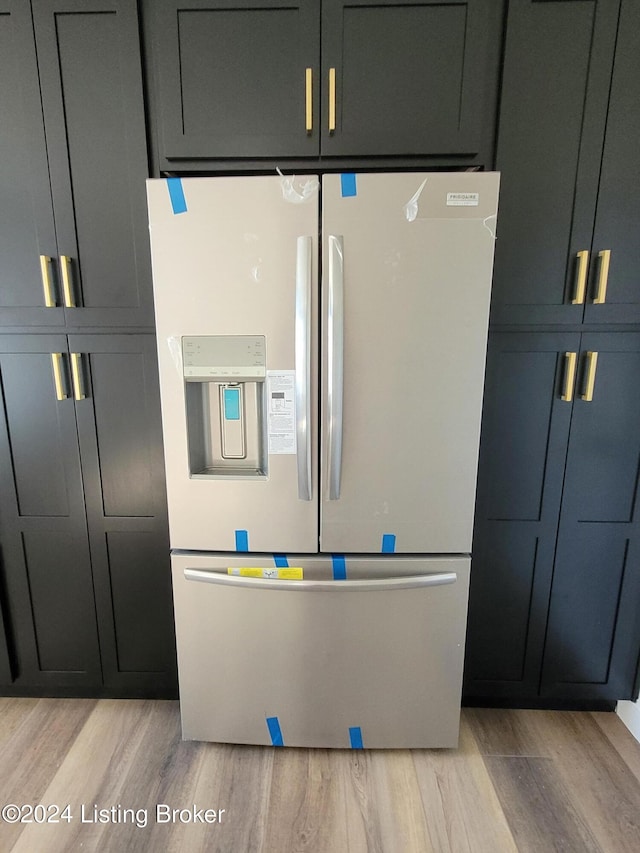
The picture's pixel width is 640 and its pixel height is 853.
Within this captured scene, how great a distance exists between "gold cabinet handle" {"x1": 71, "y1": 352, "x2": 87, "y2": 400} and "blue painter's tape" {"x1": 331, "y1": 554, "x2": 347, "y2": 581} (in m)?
0.99

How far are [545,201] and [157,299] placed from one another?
120cm

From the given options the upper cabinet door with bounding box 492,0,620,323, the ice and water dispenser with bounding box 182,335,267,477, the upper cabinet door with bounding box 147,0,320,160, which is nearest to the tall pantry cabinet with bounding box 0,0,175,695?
the upper cabinet door with bounding box 147,0,320,160

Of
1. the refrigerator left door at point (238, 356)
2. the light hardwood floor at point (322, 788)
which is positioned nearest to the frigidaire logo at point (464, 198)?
the refrigerator left door at point (238, 356)

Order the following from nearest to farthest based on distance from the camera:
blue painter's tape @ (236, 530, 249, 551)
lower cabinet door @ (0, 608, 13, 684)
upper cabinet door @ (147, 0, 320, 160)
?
upper cabinet door @ (147, 0, 320, 160) < blue painter's tape @ (236, 530, 249, 551) < lower cabinet door @ (0, 608, 13, 684)

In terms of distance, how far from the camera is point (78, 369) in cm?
143

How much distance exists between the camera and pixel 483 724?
163 cm

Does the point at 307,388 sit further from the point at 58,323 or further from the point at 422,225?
the point at 58,323

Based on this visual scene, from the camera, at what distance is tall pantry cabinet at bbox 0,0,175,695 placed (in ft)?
4.25

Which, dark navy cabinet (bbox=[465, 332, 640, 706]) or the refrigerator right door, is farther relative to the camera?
dark navy cabinet (bbox=[465, 332, 640, 706])

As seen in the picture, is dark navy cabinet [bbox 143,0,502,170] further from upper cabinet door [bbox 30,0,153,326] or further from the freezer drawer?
the freezer drawer

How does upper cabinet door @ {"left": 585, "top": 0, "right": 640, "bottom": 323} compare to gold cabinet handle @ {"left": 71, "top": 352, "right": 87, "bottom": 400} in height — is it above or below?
above

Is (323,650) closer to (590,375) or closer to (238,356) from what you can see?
(238,356)

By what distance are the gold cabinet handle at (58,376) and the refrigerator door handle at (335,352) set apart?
0.91 metres

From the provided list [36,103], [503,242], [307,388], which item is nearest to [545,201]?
[503,242]
